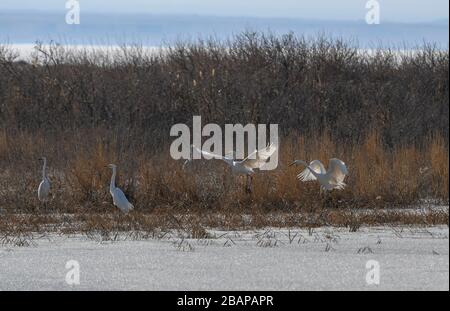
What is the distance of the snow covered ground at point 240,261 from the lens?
24.4 feet

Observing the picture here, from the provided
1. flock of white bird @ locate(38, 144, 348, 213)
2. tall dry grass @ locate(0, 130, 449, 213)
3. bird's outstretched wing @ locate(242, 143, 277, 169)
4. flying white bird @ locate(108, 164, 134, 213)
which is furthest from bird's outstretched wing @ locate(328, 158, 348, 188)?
flying white bird @ locate(108, 164, 134, 213)

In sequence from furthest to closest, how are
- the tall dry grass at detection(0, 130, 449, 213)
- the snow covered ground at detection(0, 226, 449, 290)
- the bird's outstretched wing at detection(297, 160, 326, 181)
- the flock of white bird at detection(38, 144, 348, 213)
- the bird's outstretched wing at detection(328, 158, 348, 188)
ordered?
the tall dry grass at detection(0, 130, 449, 213) < the bird's outstretched wing at detection(297, 160, 326, 181) < the flock of white bird at detection(38, 144, 348, 213) < the bird's outstretched wing at detection(328, 158, 348, 188) < the snow covered ground at detection(0, 226, 449, 290)

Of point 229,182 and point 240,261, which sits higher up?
point 240,261

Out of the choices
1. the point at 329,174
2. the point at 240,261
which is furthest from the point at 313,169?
the point at 240,261

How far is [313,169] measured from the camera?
12305 millimetres

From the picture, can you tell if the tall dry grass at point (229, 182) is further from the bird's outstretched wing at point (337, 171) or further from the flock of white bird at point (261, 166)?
the bird's outstretched wing at point (337, 171)

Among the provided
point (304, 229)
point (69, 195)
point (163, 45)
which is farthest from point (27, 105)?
point (304, 229)

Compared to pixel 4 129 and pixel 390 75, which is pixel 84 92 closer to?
pixel 4 129

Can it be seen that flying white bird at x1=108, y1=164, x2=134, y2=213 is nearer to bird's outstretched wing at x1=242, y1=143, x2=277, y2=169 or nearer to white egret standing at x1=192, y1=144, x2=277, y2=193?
white egret standing at x1=192, y1=144, x2=277, y2=193

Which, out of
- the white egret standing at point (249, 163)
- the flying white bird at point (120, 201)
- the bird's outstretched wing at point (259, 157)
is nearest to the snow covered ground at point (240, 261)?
the flying white bird at point (120, 201)

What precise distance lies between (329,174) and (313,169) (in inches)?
15.2

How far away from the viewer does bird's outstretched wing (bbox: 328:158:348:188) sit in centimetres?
1166

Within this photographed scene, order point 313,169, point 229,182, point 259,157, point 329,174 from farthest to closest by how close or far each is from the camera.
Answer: point 229,182 → point 259,157 → point 313,169 → point 329,174

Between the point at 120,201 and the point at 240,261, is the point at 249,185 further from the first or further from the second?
the point at 240,261
